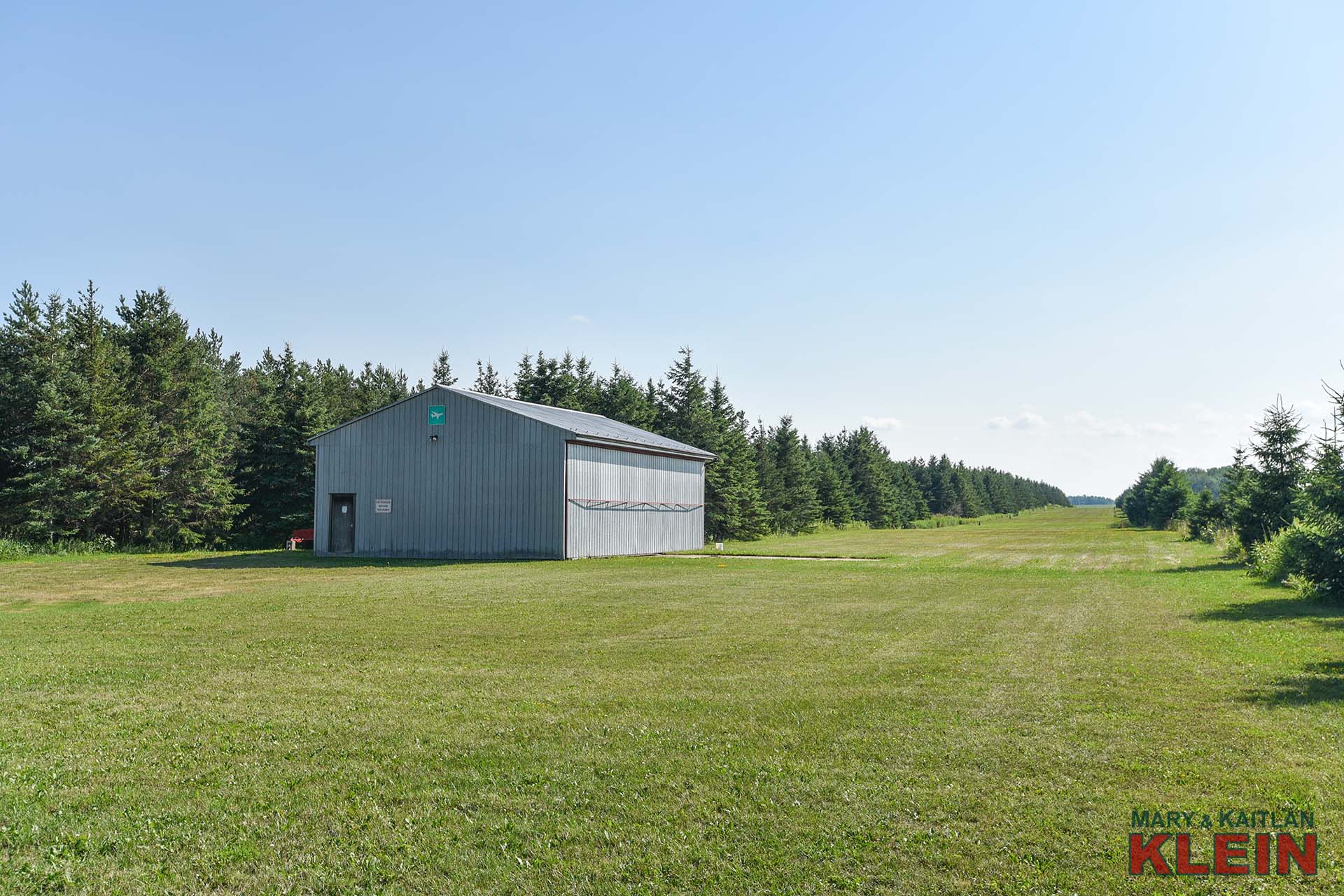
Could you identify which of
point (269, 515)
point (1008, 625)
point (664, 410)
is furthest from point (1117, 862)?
point (664, 410)

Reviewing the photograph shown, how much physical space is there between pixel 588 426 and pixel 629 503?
3.47 meters

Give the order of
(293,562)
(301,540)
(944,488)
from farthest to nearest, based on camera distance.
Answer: (944,488)
(301,540)
(293,562)

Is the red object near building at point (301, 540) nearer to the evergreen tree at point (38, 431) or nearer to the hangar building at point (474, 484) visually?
the hangar building at point (474, 484)

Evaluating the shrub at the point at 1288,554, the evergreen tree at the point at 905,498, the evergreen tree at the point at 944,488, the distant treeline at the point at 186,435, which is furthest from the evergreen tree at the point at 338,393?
the evergreen tree at the point at 944,488

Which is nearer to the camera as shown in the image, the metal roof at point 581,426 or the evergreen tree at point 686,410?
the metal roof at point 581,426

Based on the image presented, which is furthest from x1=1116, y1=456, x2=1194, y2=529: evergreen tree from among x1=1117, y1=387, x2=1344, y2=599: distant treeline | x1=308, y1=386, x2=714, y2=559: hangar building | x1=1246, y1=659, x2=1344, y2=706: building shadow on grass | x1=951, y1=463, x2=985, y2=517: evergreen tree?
x1=1246, y1=659, x2=1344, y2=706: building shadow on grass

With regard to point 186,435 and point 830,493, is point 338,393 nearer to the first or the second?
point 186,435

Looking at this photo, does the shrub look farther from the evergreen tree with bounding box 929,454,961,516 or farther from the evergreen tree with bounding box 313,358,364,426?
the evergreen tree with bounding box 929,454,961,516

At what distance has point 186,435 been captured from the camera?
38688 mm

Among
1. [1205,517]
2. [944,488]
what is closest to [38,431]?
[1205,517]

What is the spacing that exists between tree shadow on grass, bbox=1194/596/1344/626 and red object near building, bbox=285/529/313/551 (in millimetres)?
33342

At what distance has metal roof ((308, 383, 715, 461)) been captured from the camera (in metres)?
31.5

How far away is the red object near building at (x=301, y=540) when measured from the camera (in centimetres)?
3738

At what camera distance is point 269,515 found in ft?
139
